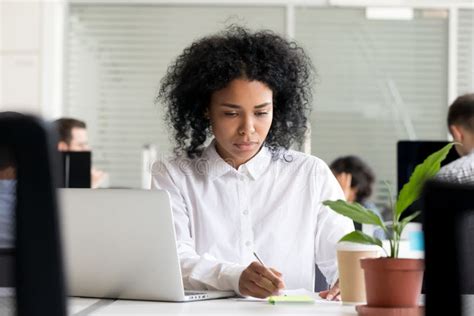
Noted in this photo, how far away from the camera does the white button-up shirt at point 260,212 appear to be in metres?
2.89

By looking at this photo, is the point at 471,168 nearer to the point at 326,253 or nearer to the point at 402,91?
the point at 326,253

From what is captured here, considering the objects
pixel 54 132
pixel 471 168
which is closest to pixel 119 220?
pixel 54 132

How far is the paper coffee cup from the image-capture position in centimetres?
221

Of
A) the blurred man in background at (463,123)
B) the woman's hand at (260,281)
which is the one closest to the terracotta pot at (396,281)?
the woman's hand at (260,281)

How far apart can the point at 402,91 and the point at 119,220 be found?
237 inches

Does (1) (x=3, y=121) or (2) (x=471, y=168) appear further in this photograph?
(2) (x=471, y=168)

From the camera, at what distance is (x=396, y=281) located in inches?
76.3

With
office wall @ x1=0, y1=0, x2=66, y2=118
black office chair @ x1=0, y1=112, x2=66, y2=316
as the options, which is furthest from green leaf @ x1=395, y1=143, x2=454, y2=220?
office wall @ x1=0, y1=0, x2=66, y2=118

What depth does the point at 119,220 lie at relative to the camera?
7.05 ft

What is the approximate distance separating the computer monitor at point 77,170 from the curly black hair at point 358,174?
1.92 m

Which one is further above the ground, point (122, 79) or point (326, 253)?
point (122, 79)

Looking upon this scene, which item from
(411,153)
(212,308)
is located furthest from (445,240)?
(411,153)

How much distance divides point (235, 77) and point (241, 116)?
0.15 meters

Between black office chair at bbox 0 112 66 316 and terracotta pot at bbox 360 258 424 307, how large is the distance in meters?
0.95
